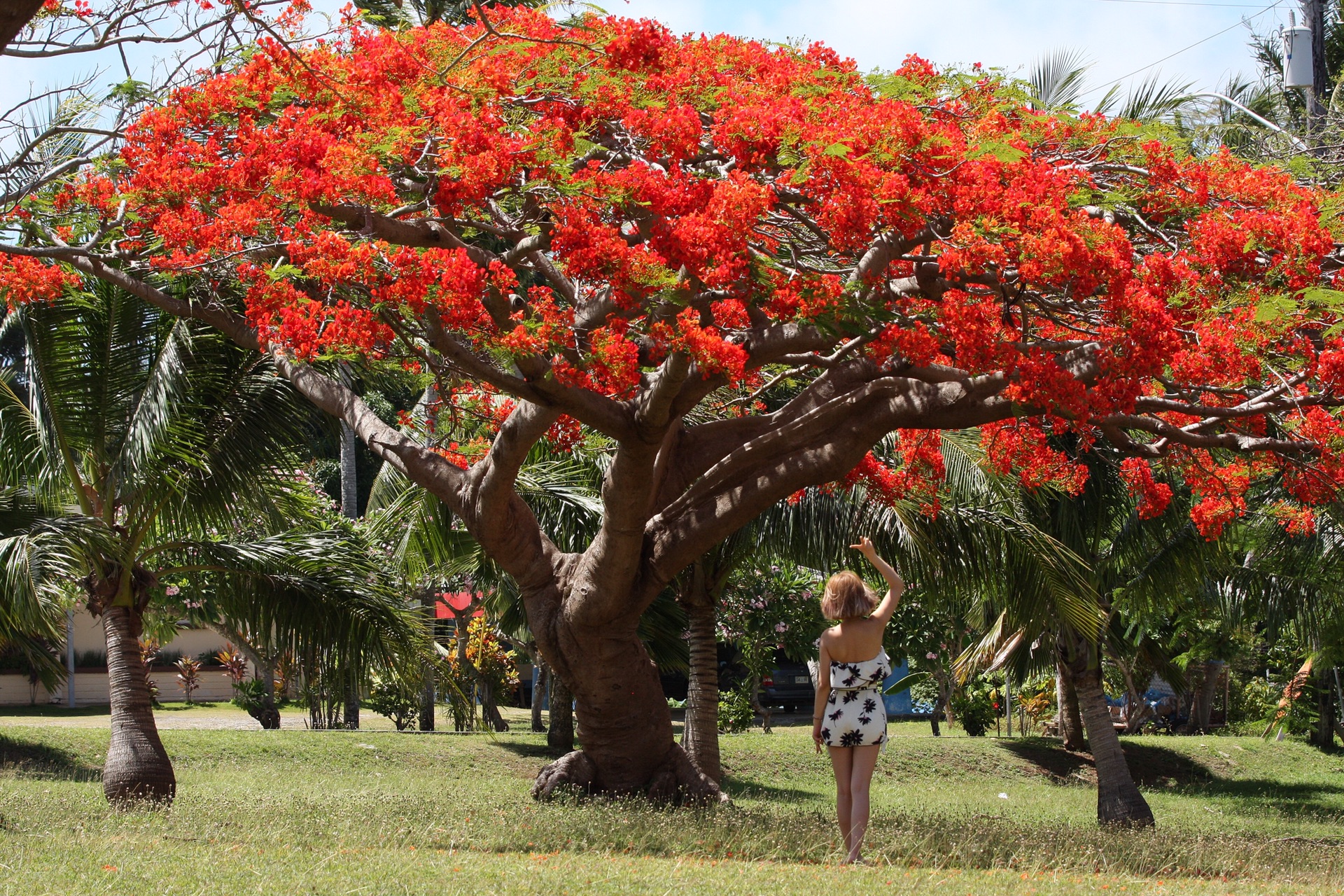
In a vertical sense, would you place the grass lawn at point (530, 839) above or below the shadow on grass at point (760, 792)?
above

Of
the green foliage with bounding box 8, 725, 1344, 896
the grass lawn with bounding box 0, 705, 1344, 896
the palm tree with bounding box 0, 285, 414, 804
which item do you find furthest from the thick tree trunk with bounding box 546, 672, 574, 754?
the palm tree with bounding box 0, 285, 414, 804

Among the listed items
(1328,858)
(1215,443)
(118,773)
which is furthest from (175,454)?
(1328,858)

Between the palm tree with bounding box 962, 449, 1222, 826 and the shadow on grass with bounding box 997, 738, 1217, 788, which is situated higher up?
the palm tree with bounding box 962, 449, 1222, 826

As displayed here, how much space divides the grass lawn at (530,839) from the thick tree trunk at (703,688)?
3.23 ft

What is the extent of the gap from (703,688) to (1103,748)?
430cm

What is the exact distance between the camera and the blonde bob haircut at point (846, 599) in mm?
6188

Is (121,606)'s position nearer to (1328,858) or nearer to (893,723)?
(1328,858)

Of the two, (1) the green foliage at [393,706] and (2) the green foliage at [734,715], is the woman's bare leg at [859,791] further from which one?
(1) the green foliage at [393,706]

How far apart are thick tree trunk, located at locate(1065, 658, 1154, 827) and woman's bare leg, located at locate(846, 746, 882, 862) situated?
7.11 meters

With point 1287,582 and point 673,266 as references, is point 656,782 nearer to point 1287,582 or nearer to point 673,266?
point 673,266

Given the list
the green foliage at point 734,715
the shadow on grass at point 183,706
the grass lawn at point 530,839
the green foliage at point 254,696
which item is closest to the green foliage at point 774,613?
the green foliage at point 734,715

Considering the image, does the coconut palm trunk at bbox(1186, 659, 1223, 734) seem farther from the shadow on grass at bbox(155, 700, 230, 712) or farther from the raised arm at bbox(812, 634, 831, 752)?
the shadow on grass at bbox(155, 700, 230, 712)

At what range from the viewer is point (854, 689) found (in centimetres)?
618

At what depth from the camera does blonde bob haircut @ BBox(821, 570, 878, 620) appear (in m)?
6.19
